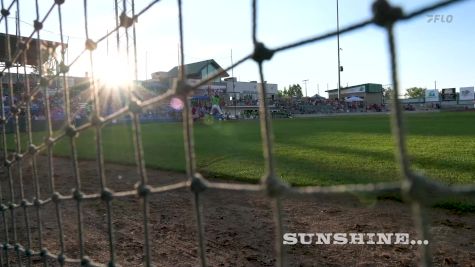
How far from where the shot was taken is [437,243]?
2748 millimetres

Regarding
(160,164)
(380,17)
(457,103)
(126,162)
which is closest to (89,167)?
(126,162)

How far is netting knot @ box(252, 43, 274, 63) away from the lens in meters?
1.38

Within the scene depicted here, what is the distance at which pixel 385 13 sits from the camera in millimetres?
992

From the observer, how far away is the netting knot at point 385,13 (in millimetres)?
982

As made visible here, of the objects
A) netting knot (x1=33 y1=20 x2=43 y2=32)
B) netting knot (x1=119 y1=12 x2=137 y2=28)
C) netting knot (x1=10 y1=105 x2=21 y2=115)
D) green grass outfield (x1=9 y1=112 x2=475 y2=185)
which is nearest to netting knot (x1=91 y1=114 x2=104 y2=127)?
netting knot (x1=119 y1=12 x2=137 y2=28)

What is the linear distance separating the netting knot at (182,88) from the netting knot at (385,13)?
0.73 metres

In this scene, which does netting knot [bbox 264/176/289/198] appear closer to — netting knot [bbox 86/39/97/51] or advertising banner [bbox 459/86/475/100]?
netting knot [bbox 86/39/97/51]

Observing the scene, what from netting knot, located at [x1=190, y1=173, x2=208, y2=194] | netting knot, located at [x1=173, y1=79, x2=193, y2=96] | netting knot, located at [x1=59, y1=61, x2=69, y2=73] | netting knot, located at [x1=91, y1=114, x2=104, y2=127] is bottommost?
netting knot, located at [x1=190, y1=173, x2=208, y2=194]

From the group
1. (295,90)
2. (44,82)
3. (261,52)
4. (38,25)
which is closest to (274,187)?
(261,52)

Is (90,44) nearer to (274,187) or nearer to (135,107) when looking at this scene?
(135,107)

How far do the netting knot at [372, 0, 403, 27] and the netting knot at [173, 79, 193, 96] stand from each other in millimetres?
730

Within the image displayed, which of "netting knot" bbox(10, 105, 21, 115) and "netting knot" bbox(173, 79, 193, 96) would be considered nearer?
"netting knot" bbox(173, 79, 193, 96)

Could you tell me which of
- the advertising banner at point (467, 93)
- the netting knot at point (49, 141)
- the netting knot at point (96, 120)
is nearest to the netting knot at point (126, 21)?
the netting knot at point (96, 120)

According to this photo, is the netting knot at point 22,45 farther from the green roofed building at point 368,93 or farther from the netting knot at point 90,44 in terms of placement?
the green roofed building at point 368,93
